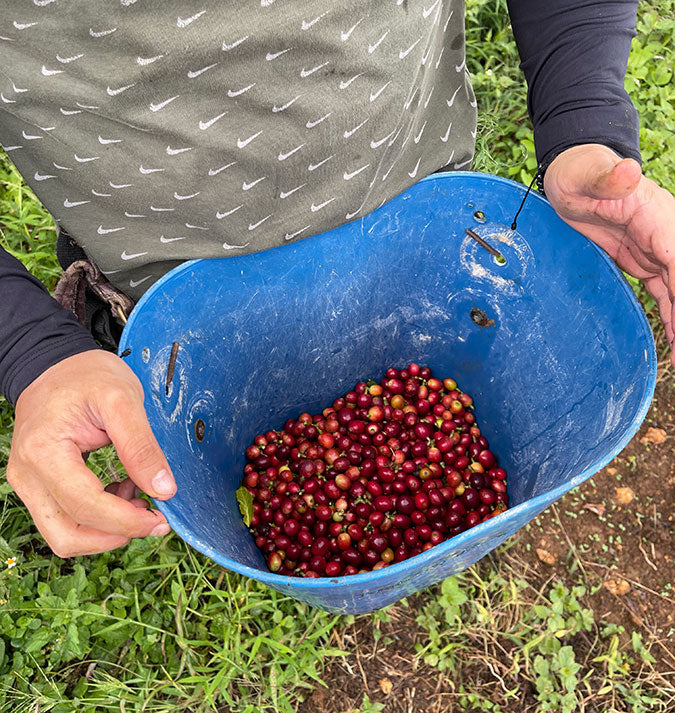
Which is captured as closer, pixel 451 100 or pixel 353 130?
pixel 353 130

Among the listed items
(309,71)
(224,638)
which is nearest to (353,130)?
(309,71)

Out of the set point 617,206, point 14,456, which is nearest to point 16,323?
point 14,456

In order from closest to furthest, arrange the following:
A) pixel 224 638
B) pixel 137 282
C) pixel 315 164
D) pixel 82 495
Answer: pixel 82 495 < pixel 315 164 < pixel 137 282 < pixel 224 638

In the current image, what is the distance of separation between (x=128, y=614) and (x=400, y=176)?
1.85 meters

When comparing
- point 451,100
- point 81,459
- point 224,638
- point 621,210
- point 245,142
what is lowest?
point 224,638

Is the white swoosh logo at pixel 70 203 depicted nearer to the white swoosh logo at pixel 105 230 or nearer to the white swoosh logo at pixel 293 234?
the white swoosh logo at pixel 105 230

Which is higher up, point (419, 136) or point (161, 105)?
point (161, 105)

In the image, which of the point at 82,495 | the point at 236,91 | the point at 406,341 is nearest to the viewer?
the point at 82,495

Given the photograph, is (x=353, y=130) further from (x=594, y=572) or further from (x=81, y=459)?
(x=594, y=572)

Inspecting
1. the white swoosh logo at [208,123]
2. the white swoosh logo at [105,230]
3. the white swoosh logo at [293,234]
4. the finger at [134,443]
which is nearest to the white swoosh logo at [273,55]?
the white swoosh logo at [208,123]

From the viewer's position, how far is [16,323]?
1519mm

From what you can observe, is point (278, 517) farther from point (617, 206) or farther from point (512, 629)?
point (617, 206)

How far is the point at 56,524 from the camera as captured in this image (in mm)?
1305

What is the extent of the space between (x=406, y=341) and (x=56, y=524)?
1498 millimetres
